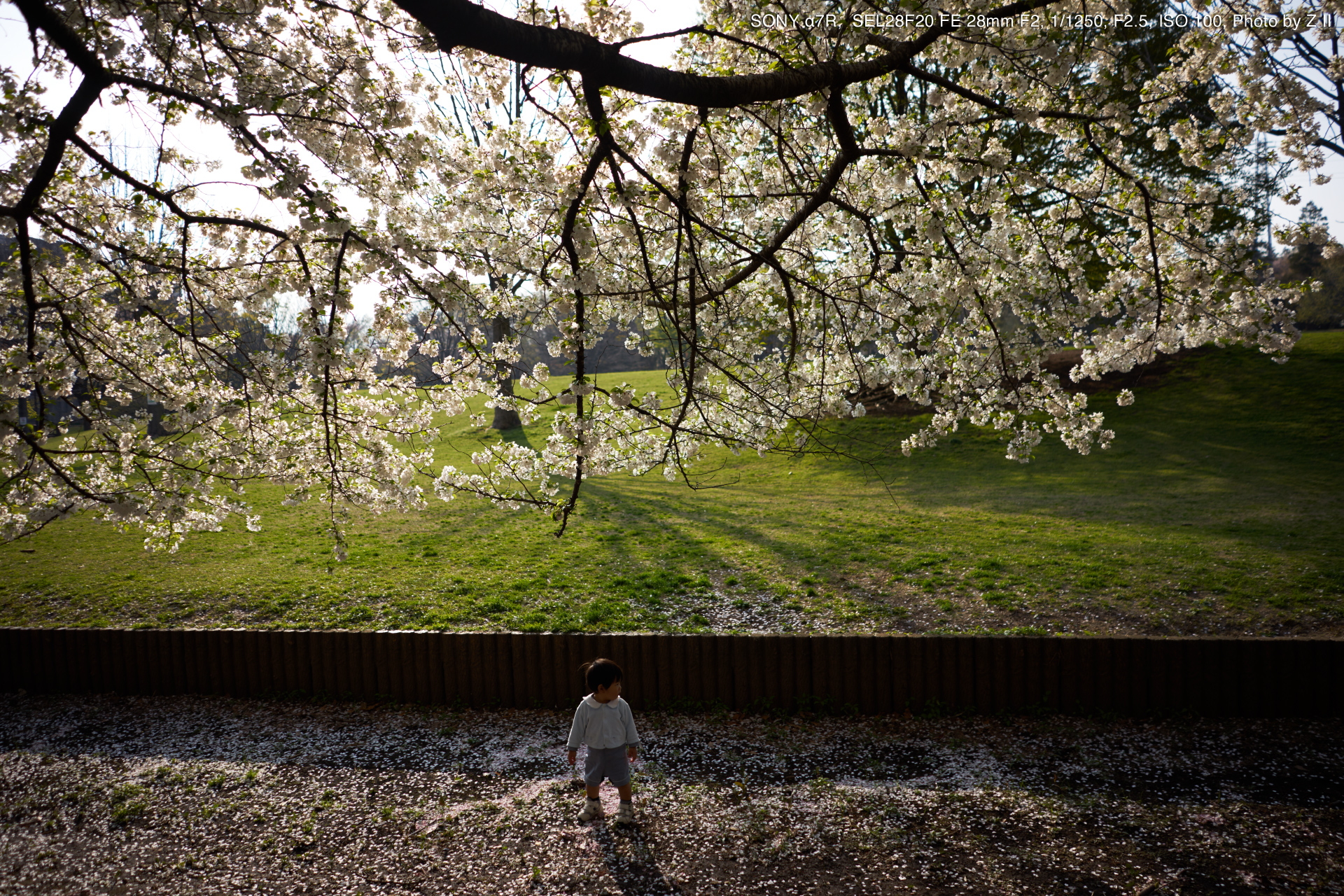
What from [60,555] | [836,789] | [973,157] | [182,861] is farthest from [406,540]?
[973,157]

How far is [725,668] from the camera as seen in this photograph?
18.4ft

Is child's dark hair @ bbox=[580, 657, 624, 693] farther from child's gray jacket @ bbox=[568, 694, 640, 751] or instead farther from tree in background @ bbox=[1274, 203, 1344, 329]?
tree in background @ bbox=[1274, 203, 1344, 329]

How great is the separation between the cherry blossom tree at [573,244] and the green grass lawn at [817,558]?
175cm

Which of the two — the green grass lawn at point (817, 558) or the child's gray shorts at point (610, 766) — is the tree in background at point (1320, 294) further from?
the child's gray shorts at point (610, 766)

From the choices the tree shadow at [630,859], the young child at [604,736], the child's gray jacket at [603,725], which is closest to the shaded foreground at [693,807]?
the tree shadow at [630,859]

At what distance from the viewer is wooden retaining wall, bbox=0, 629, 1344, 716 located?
5.18 meters

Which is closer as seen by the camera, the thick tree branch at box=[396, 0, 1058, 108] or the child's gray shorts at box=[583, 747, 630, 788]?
the thick tree branch at box=[396, 0, 1058, 108]

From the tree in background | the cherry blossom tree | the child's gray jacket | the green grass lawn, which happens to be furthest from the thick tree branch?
the tree in background

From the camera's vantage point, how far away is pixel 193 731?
5.53 metres

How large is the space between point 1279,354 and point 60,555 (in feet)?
50.3

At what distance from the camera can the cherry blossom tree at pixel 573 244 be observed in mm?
4184

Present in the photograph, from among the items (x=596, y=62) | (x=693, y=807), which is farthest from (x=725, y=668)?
(x=596, y=62)

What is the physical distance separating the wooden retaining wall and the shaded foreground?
0.63 feet

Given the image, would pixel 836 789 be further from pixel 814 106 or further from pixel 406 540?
pixel 406 540
